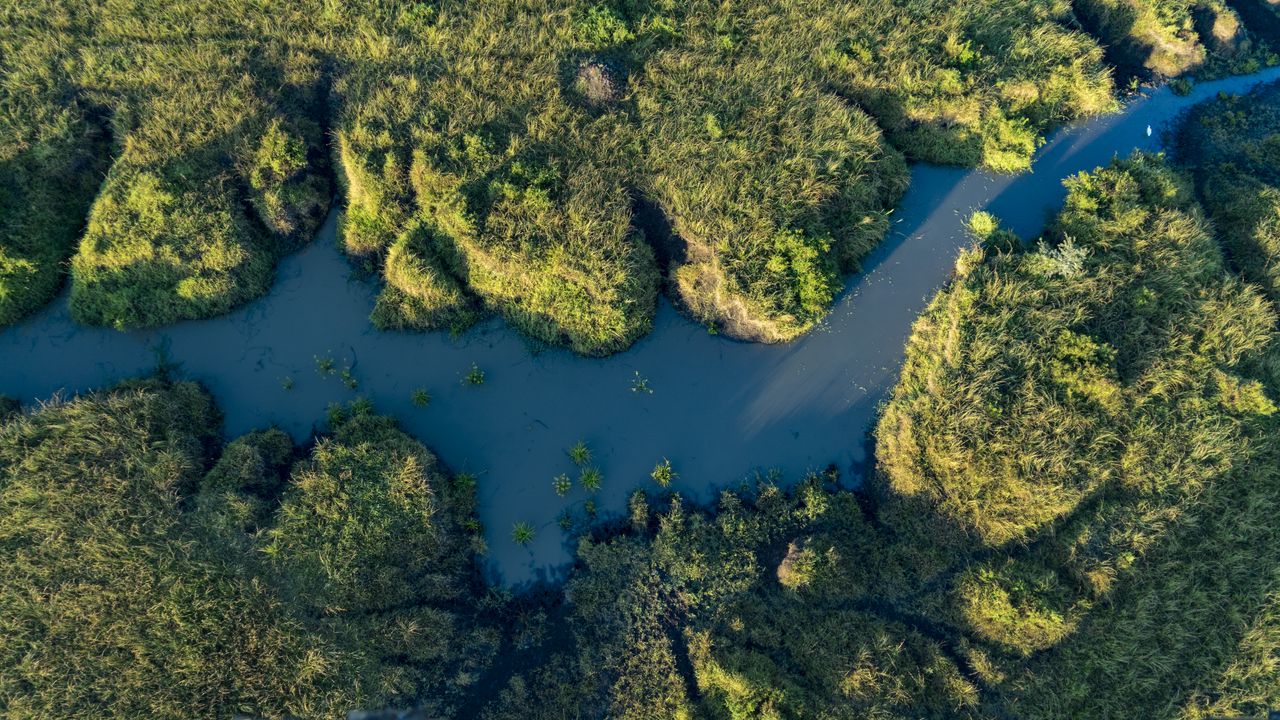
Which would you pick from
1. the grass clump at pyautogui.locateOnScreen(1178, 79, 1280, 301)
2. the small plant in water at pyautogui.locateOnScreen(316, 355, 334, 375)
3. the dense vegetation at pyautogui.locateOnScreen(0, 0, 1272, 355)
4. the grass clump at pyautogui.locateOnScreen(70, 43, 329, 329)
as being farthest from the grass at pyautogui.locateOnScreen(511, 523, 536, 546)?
the grass clump at pyautogui.locateOnScreen(1178, 79, 1280, 301)

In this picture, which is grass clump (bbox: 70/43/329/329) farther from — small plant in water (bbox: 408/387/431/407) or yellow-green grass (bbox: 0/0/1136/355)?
small plant in water (bbox: 408/387/431/407)

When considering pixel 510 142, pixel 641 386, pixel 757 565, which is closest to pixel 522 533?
pixel 641 386

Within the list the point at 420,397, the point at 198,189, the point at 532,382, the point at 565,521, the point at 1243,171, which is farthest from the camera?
the point at 1243,171

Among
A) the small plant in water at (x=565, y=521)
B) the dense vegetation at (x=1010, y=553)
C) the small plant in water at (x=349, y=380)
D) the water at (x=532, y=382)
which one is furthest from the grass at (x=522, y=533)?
the small plant in water at (x=349, y=380)

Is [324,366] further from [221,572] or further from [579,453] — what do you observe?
[579,453]

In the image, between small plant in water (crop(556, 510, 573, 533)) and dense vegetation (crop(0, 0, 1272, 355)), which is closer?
small plant in water (crop(556, 510, 573, 533))
